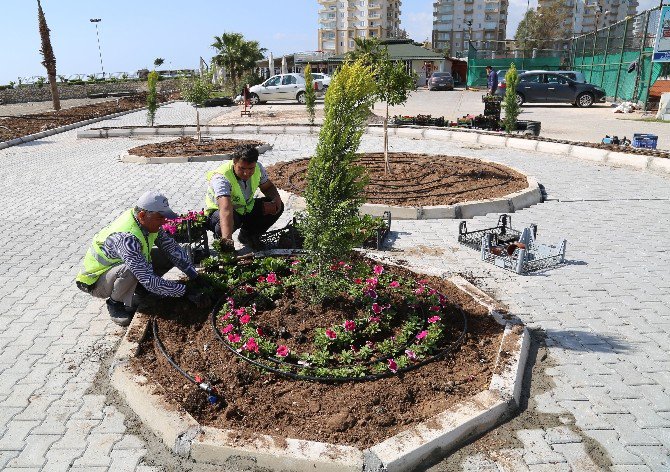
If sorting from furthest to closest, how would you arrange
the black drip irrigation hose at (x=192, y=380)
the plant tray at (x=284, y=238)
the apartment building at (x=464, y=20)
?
the apartment building at (x=464, y=20) → the plant tray at (x=284, y=238) → the black drip irrigation hose at (x=192, y=380)

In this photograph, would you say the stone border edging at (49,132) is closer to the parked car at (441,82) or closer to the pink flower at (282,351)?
the pink flower at (282,351)

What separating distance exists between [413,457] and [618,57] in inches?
1182

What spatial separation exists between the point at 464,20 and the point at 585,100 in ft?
349

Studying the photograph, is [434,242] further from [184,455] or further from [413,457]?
[184,455]

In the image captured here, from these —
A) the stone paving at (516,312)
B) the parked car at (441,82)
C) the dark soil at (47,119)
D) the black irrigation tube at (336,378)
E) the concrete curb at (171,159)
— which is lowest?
the stone paving at (516,312)

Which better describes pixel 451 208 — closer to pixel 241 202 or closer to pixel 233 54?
pixel 241 202

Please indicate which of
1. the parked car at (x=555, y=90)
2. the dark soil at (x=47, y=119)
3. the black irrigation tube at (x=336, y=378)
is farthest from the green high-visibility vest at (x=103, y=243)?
the parked car at (x=555, y=90)

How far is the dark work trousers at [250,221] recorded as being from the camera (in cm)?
632

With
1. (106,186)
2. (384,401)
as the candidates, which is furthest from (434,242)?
(106,186)

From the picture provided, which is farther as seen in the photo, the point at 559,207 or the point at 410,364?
the point at 559,207

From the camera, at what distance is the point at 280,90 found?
97.4 feet

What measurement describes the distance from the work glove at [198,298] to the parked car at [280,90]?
26.1 m

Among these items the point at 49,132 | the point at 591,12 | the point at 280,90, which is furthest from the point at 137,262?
the point at 591,12

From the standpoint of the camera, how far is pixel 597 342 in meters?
4.72
